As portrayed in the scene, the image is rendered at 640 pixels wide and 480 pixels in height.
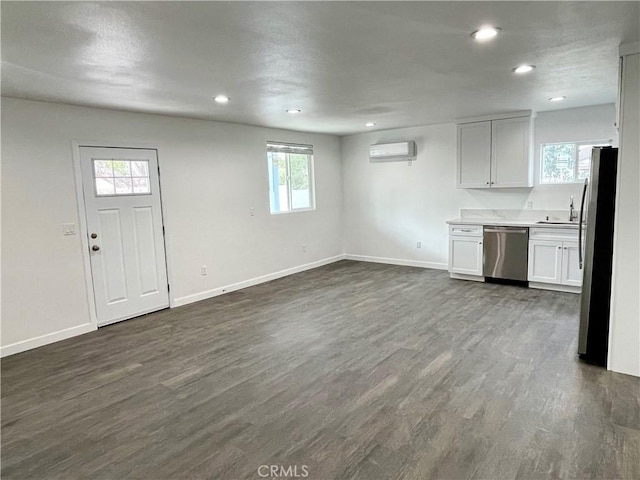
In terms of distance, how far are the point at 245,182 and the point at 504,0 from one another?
14.9ft

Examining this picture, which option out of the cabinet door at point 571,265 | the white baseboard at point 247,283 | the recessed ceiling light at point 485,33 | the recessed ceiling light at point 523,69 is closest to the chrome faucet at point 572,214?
the cabinet door at point 571,265

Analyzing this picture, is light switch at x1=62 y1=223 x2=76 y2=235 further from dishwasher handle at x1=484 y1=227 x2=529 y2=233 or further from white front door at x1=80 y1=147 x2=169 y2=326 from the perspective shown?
dishwasher handle at x1=484 y1=227 x2=529 y2=233

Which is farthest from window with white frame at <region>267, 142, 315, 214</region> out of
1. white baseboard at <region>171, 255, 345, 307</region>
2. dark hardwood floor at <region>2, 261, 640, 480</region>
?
dark hardwood floor at <region>2, 261, 640, 480</region>

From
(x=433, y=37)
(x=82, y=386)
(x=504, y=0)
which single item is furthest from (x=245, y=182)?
(x=504, y=0)

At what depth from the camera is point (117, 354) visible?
12.4 feet

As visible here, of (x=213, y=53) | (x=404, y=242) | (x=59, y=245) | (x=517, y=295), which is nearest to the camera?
(x=213, y=53)

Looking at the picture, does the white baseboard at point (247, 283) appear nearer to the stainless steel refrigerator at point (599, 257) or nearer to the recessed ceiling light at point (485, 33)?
the stainless steel refrigerator at point (599, 257)

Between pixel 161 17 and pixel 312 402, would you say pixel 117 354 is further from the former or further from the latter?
pixel 161 17

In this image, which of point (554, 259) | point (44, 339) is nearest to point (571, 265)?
point (554, 259)

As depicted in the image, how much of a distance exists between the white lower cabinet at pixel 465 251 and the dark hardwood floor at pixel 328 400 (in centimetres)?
128

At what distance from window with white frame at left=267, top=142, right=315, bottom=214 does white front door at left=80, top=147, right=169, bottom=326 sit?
208 cm

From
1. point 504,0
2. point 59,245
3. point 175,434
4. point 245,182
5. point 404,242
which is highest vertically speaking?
point 504,0

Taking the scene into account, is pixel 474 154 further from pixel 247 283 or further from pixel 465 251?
pixel 247 283

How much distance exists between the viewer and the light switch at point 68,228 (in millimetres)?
4172
